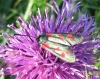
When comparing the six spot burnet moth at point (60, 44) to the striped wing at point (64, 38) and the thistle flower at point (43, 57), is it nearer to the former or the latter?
the striped wing at point (64, 38)

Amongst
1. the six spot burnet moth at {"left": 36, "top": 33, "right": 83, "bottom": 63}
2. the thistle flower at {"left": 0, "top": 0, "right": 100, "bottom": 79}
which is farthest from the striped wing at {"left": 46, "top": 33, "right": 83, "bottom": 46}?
the thistle flower at {"left": 0, "top": 0, "right": 100, "bottom": 79}

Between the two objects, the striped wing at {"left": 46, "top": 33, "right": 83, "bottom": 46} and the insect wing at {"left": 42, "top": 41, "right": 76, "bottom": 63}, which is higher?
the striped wing at {"left": 46, "top": 33, "right": 83, "bottom": 46}

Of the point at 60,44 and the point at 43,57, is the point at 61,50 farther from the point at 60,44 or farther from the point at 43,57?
the point at 43,57

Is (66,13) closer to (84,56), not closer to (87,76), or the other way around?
(84,56)

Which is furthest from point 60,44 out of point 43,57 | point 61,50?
point 43,57

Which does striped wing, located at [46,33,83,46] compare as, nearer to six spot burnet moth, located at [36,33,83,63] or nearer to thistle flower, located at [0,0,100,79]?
six spot burnet moth, located at [36,33,83,63]

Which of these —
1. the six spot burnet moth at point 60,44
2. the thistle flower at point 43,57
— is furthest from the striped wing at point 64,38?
the thistle flower at point 43,57

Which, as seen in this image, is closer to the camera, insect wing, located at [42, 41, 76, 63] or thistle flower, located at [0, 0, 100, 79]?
insect wing, located at [42, 41, 76, 63]
